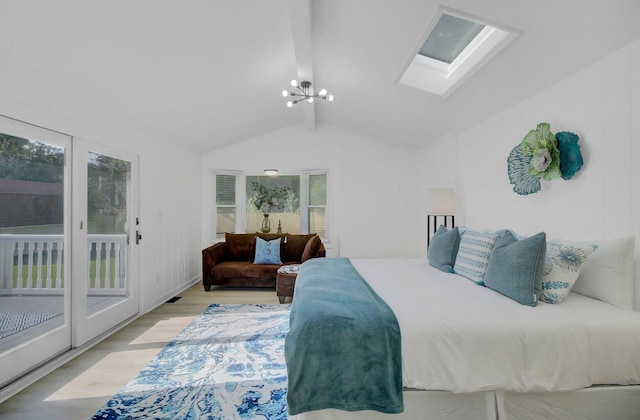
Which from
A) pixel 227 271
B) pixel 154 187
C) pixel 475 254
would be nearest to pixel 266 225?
pixel 227 271

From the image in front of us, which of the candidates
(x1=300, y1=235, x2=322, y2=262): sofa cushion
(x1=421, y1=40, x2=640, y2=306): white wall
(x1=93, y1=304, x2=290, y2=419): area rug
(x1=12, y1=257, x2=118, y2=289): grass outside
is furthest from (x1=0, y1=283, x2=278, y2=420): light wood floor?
(x1=421, y1=40, x2=640, y2=306): white wall

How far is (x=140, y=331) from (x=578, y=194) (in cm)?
411

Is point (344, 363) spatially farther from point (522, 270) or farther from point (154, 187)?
point (154, 187)

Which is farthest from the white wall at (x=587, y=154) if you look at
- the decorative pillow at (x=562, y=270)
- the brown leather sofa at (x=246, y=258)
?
the brown leather sofa at (x=246, y=258)

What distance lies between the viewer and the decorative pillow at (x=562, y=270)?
1760 millimetres

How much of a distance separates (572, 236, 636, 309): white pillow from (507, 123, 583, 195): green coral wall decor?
631 millimetres

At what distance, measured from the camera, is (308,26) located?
240cm

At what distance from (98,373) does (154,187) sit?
2.29 m

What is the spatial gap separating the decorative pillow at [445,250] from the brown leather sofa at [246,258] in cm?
202

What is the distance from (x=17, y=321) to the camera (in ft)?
7.30

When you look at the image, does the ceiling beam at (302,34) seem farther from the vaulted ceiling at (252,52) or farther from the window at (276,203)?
the window at (276,203)

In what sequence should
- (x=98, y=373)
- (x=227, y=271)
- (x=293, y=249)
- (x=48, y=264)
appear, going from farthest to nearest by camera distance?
(x=293, y=249) → (x=227, y=271) → (x=48, y=264) → (x=98, y=373)

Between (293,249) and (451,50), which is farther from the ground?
(451,50)

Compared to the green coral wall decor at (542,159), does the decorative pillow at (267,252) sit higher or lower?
lower
